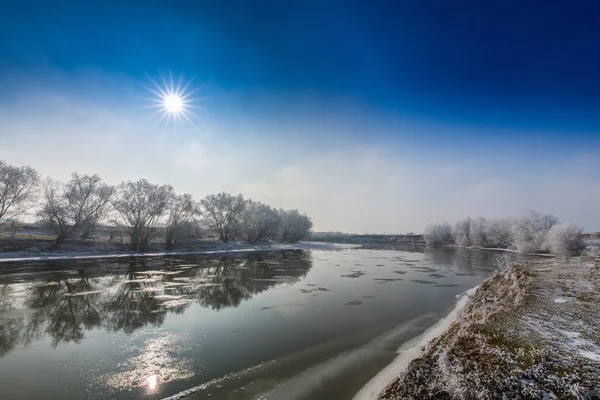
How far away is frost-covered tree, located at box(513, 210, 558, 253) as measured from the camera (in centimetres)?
6438

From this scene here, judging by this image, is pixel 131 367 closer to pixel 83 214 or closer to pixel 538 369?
pixel 538 369

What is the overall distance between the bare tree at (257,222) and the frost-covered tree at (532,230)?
2610 inches

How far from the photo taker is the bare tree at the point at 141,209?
53.5m

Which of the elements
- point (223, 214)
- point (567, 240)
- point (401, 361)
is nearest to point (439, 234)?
point (567, 240)

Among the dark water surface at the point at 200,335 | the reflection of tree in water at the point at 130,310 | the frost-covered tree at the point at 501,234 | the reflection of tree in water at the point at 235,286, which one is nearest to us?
the dark water surface at the point at 200,335

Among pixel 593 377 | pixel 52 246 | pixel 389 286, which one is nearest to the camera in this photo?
pixel 593 377

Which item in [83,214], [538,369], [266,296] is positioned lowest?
[266,296]

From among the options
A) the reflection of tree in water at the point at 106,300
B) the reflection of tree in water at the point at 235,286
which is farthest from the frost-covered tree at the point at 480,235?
the reflection of tree in water at the point at 106,300

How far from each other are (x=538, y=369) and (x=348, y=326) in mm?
8380

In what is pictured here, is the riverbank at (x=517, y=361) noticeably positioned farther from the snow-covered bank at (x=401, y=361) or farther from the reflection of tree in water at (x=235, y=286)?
the reflection of tree in water at (x=235, y=286)

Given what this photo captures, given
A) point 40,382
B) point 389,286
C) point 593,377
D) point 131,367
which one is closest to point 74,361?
point 40,382

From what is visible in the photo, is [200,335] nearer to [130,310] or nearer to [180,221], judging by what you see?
[130,310]

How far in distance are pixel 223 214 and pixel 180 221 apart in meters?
16.4

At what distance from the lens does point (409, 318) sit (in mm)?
14898
